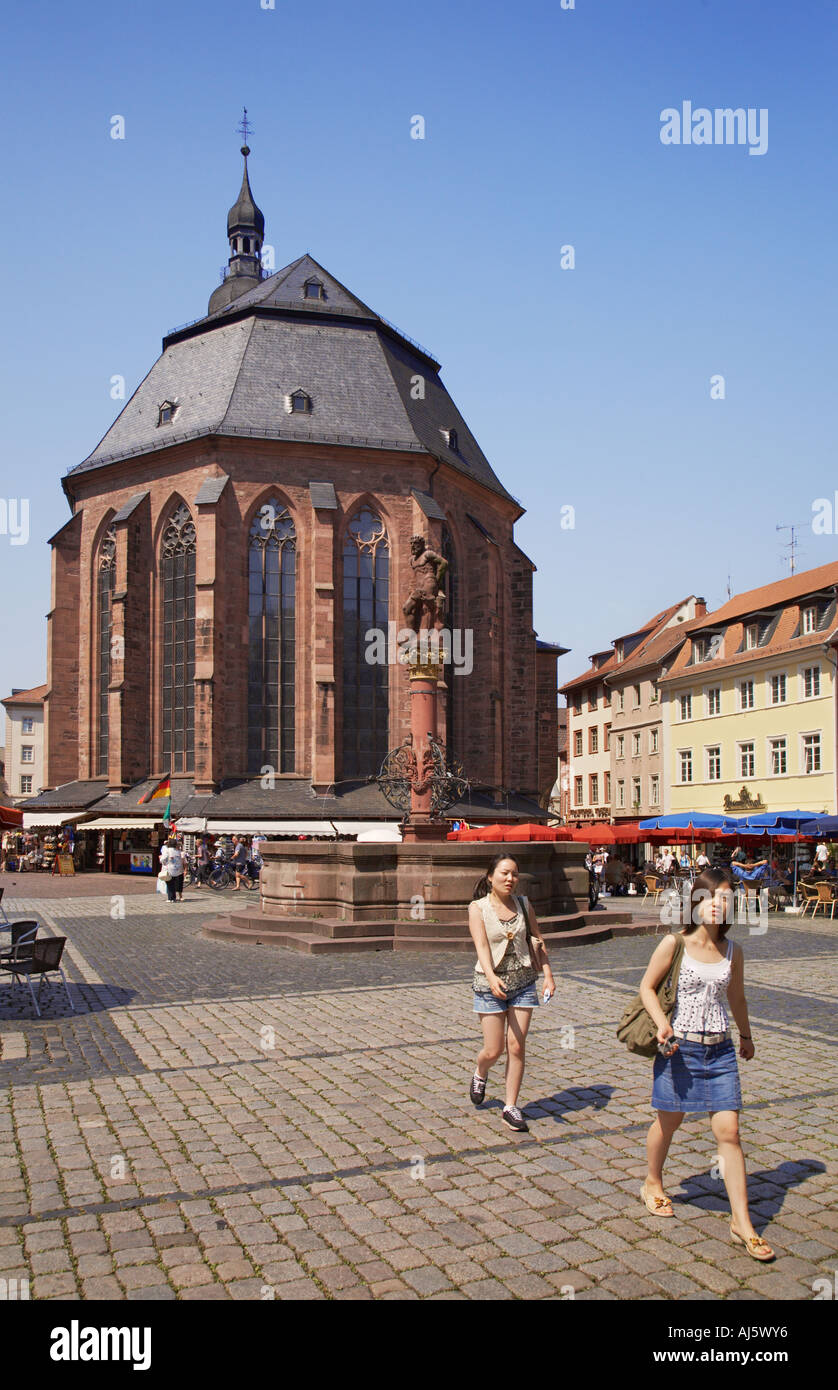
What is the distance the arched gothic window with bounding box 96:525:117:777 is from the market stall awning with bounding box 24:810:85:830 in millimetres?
2399

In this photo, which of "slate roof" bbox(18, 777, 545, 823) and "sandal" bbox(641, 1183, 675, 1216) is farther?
"slate roof" bbox(18, 777, 545, 823)

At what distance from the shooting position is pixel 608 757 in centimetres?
5634

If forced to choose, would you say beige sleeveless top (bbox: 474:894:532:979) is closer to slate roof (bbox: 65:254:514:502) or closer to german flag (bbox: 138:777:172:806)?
german flag (bbox: 138:777:172:806)

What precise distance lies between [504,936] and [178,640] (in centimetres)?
3546

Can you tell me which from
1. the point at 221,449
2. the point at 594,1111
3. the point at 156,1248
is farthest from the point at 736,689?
the point at 156,1248

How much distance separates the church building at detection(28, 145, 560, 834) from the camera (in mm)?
38031

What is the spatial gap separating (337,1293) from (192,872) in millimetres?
30083

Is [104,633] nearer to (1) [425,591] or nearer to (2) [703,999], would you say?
(1) [425,591]

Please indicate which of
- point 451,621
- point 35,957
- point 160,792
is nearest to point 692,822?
point 35,957

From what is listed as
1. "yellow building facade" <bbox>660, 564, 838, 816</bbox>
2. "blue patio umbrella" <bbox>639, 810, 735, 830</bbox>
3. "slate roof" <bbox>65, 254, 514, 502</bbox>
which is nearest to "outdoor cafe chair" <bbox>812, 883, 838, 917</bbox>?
"blue patio umbrella" <bbox>639, 810, 735, 830</bbox>

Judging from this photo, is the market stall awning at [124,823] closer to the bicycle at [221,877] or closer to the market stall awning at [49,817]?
the market stall awning at [49,817]

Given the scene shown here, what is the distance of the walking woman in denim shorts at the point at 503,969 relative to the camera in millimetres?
6172

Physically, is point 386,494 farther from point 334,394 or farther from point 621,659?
point 621,659

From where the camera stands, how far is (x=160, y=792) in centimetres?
3622
